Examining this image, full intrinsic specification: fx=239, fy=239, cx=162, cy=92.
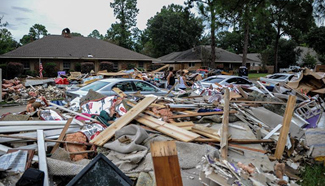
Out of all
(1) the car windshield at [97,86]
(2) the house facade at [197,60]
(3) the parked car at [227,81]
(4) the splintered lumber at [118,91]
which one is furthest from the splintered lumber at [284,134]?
(2) the house facade at [197,60]

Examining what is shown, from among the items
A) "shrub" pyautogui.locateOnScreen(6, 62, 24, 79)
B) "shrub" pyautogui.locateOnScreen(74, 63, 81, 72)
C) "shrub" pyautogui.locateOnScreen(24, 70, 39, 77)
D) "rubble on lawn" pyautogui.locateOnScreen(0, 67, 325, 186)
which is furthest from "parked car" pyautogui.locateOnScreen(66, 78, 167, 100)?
"shrub" pyautogui.locateOnScreen(74, 63, 81, 72)

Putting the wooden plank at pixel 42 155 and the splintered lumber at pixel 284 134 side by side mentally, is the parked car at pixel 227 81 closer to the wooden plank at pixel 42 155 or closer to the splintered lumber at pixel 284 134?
the splintered lumber at pixel 284 134

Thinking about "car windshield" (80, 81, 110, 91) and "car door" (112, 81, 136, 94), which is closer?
"car windshield" (80, 81, 110, 91)

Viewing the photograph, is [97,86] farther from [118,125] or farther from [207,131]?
[207,131]

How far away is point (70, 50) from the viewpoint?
95.6 feet

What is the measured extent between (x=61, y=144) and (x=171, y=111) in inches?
122

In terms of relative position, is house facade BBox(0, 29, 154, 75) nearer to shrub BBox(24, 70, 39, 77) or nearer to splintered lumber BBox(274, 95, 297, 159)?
shrub BBox(24, 70, 39, 77)

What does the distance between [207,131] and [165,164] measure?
3466 millimetres

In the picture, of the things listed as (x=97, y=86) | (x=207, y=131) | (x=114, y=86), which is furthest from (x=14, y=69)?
(x=207, y=131)

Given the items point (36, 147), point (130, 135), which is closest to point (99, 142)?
point (130, 135)

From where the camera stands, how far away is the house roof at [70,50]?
26.9m

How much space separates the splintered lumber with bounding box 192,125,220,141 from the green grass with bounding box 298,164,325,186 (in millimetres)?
1663

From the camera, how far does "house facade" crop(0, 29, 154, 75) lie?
26.5 m

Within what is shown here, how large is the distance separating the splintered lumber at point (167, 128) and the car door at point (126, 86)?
10.5ft
